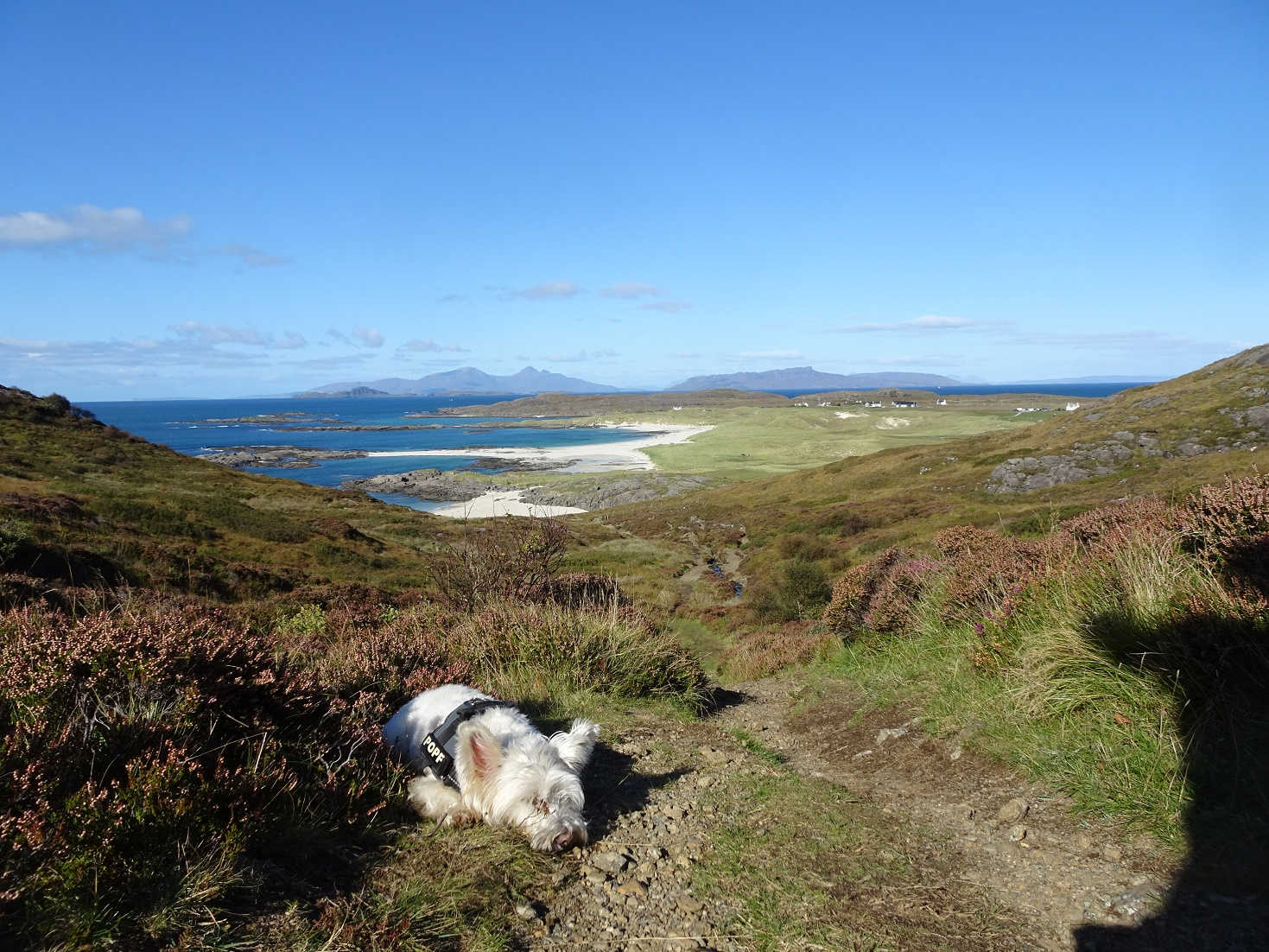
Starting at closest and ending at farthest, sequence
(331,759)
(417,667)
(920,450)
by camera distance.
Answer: (331,759) → (417,667) → (920,450)

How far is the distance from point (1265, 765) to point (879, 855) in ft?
6.33

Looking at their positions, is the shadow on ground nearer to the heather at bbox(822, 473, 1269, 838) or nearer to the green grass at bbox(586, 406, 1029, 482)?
the heather at bbox(822, 473, 1269, 838)

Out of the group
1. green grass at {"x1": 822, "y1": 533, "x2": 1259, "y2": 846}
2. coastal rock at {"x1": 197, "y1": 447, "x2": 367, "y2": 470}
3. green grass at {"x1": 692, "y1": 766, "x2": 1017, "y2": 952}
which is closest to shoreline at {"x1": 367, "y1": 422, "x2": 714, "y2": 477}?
coastal rock at {"x1": 197, "y1": 447, "x2": 367, "y2": 470}

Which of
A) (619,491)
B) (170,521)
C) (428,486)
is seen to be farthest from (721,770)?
(428,486)

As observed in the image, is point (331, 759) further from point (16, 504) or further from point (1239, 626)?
point (16, 504)

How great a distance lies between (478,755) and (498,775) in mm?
159

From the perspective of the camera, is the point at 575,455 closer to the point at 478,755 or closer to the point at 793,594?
the point at 793,594

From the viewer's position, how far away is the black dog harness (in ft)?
11.3

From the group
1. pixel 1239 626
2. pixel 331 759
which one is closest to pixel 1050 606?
pixel 1239 626

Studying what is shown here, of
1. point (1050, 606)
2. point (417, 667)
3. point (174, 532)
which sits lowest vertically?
point (174, 532)

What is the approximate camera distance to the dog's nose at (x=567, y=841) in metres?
3.19

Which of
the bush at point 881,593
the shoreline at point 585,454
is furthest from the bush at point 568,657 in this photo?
the shoreline at point 585,454

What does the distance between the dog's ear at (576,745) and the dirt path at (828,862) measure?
14.0 inches

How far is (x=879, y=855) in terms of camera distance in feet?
11.6
